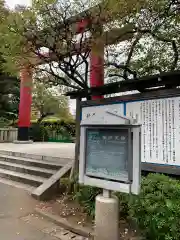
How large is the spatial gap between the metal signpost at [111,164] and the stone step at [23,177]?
3257mm

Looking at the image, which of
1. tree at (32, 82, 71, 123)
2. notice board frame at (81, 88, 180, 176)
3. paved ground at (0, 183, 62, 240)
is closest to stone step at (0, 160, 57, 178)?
paved ground at (0, 183, 62, 240)

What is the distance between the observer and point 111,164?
9.46 ft

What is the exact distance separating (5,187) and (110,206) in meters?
4.19

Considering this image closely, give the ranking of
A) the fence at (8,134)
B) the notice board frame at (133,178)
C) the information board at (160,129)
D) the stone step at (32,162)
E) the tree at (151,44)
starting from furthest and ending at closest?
the fence at (8,134), the stone step at (32,162), the tree at (151,44), the information board at (160,129), the notice board frame at (133,178)

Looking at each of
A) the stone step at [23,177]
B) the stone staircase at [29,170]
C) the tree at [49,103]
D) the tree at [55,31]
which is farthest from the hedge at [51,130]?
the tree at [55,31]

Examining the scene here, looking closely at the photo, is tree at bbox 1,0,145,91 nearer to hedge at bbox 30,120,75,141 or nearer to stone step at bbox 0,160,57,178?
stone step at bbox 0,160,57,178

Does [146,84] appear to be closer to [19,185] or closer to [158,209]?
[158,209]

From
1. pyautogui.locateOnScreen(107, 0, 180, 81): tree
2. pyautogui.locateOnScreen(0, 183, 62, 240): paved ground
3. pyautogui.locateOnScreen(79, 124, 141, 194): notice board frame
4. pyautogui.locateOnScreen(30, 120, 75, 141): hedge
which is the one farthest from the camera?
pyautogui.locateOnScreen(30, 120, 75, 141): hedge

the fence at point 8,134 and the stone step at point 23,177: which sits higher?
the fence at point 8,134

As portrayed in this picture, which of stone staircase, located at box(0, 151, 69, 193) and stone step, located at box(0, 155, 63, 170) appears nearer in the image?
stone staircase, located at box(0, 151, 69, 193)

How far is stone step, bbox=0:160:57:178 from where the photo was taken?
6.23 meters

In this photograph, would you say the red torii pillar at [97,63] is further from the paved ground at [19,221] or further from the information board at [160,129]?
the paved ground at [19,221]

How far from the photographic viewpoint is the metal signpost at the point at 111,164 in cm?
274

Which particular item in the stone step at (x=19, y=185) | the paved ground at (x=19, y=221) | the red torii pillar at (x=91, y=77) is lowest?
the paved ground at (x=19, y=221)
